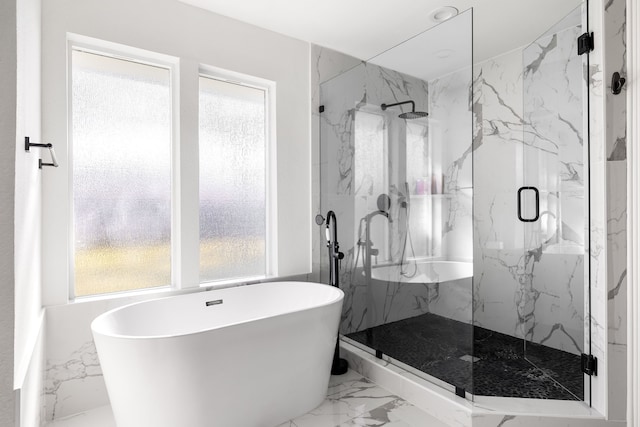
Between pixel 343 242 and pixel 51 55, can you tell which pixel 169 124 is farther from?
pixel 343 242

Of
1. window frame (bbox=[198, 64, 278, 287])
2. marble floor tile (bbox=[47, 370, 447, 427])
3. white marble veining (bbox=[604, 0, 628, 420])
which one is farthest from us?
window frame (bbox=[198, 64, 278, 287])

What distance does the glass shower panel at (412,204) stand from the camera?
2166 millimetres

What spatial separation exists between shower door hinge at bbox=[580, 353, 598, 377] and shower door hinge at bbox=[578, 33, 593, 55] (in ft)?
5.42

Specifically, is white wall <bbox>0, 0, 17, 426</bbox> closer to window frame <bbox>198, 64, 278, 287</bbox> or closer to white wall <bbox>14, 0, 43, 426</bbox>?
white wall <bbox>14, 0, 43, 426</bbox>

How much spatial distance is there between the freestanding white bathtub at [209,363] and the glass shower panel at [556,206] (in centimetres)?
146

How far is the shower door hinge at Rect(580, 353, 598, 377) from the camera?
192 cm

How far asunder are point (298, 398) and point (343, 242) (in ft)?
3.99

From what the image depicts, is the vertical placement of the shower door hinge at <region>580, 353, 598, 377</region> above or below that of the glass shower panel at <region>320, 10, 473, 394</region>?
below

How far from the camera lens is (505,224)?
323cm

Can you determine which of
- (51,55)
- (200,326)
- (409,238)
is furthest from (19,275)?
(409,238)

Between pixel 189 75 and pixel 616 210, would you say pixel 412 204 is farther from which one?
pixel 189 75

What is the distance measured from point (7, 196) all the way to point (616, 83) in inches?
101

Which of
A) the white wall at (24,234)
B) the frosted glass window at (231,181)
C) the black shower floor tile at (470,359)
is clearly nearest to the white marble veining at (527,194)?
the black shower floor tile at (470,359)

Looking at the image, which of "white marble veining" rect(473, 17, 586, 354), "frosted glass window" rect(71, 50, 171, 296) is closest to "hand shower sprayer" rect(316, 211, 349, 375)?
"frosted glass window" rect(71, 50, 171, 296)
